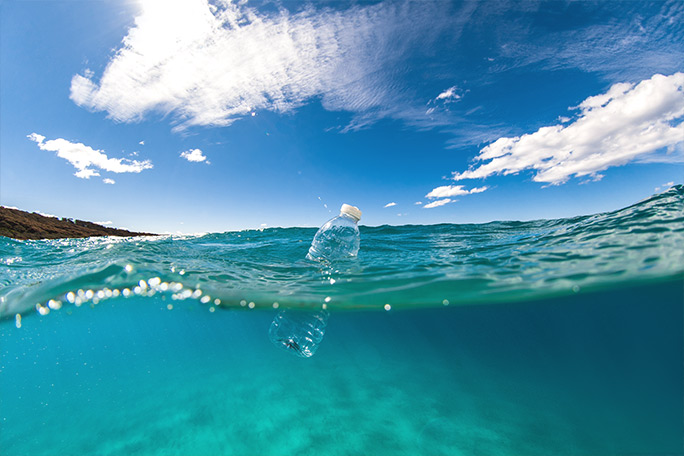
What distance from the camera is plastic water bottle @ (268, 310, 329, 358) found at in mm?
8969

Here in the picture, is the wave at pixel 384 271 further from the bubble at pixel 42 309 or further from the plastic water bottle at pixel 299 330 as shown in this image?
the plastic water bottle at pixel 299 330

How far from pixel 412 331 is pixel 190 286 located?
10.0 metres

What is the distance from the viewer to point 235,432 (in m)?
6.00

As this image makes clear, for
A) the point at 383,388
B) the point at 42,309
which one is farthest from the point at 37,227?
the point at 383,388

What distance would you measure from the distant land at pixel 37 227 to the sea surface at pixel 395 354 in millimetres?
5436

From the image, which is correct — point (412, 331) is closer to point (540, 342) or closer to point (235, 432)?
point (540, 342)

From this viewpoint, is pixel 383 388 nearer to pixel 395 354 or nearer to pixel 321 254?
pixel 321 254

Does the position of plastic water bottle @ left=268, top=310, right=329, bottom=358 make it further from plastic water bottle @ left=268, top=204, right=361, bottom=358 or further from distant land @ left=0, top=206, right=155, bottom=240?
distant land @ left=0, top=206, right=155, bottom=240

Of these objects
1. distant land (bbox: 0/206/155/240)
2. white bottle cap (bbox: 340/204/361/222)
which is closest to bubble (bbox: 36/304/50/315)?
distant land (bbox: 0/206/155/240)

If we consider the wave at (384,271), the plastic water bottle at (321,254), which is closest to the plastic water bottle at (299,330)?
the plastic water bottle at (321,254)

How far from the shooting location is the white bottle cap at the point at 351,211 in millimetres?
6070

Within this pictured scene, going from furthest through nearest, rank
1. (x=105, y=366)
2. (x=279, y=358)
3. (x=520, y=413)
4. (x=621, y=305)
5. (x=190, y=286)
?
1. (x=105, y=366)
2. (x=279, y=358)
3. (x=621, y=305)
4. (x=190, y=286)
5. (x=520, y=413)

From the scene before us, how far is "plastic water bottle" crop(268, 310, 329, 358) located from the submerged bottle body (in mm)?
1930

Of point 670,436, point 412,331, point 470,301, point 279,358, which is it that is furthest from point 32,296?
point 670,436
